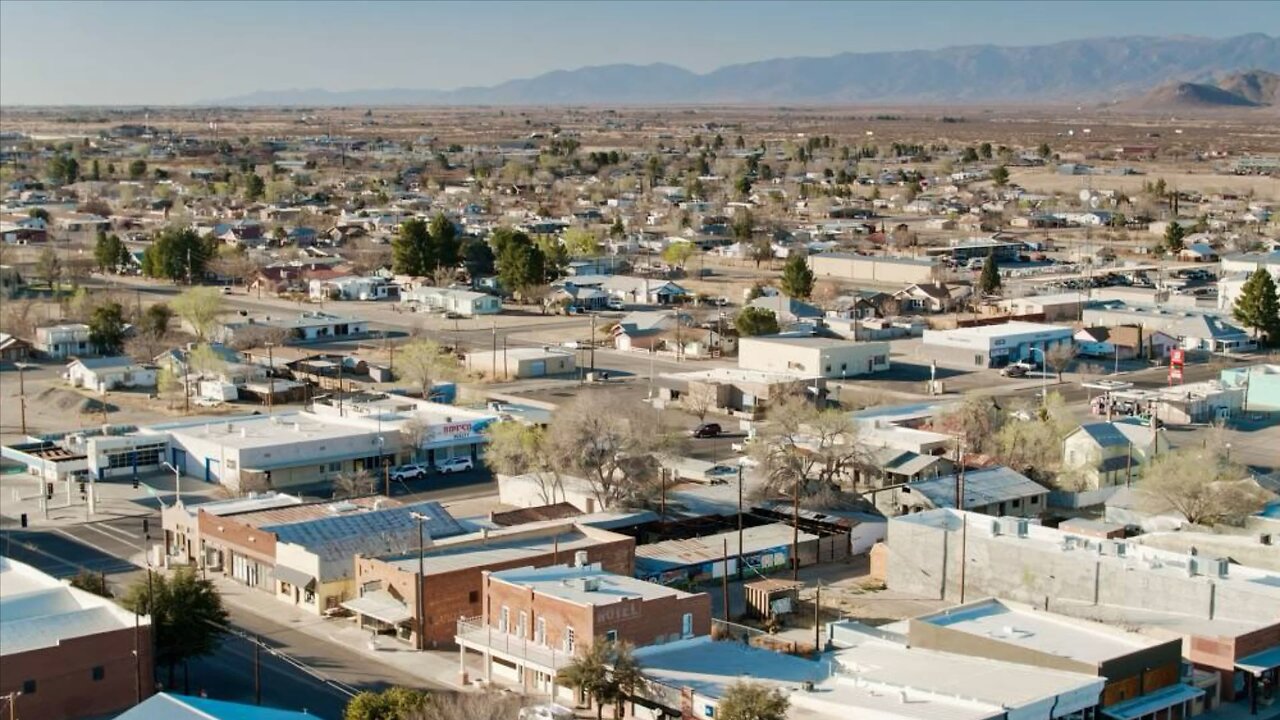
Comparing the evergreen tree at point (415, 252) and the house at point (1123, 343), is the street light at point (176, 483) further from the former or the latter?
the evergreen tree at point (415, 252)

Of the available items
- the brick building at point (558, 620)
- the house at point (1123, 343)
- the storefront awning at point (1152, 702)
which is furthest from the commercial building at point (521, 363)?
the storefront awning at point (1152, 702)

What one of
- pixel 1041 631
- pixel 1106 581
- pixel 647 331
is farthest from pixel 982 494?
pixel 647 331

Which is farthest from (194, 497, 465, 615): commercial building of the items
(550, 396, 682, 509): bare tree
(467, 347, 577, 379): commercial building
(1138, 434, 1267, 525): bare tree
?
(467, 347, 577, 379): commercial building

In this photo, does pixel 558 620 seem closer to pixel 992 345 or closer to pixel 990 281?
pixel 992 345

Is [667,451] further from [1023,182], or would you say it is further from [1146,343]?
[1023,182]

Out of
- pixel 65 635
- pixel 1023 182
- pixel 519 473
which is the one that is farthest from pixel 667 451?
pixel 1023 182
